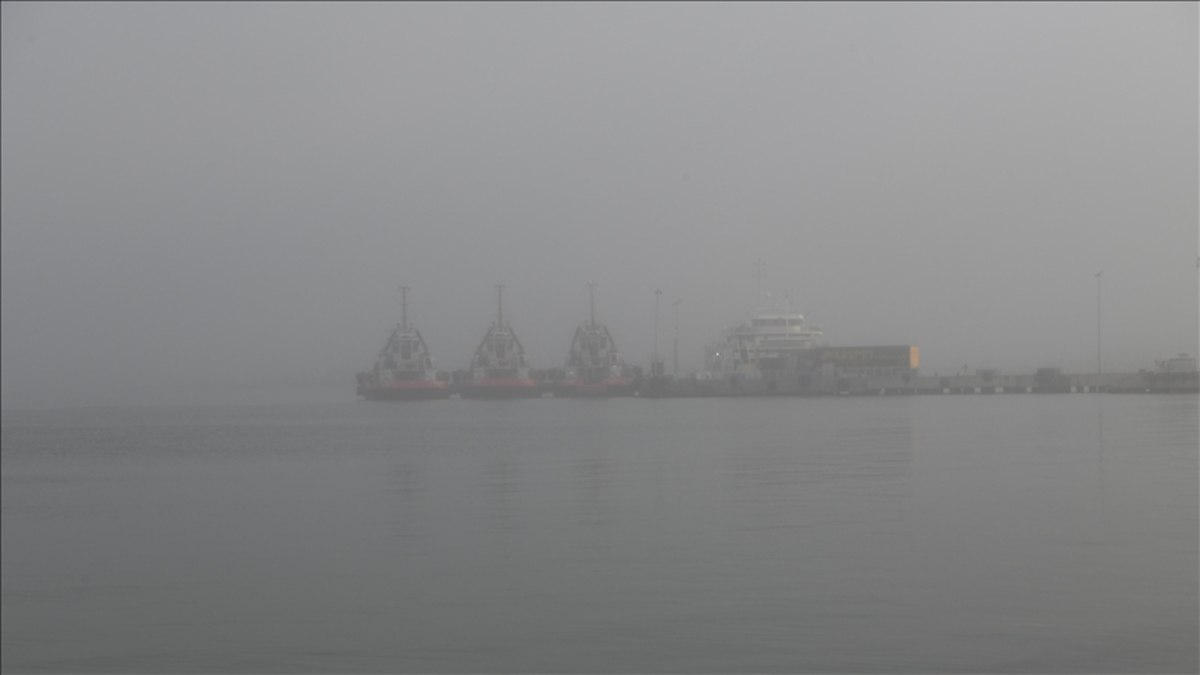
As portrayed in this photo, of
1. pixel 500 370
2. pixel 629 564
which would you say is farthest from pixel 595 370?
pixel 629 564

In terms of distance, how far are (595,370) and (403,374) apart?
29.4 feet

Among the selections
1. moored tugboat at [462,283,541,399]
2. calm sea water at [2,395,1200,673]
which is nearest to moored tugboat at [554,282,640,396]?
moored tugboat at [462,283,541,399]

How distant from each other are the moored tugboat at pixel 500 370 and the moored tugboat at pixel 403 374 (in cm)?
158

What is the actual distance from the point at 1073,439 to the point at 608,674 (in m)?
15.6

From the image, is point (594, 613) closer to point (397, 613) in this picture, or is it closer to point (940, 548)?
point (397, 613)

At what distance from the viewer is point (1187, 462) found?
12.8 m

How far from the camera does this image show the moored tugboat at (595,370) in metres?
52.0

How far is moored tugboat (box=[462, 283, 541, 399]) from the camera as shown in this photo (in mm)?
49750

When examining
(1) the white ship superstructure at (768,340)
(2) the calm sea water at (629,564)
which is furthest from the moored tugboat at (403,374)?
(2) the calm sea water at (629,564)

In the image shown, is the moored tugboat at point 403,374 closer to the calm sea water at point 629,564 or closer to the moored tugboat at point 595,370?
the moored tugboat at point 595,370

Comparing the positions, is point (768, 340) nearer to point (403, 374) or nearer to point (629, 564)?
point (403, 374)

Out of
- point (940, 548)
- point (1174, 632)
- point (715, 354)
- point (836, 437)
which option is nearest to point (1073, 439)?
point (836, 437)

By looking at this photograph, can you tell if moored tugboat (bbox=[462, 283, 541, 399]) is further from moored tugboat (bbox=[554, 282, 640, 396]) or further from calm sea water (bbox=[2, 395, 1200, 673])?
calm sea water (bbox=[2, 395, 1200, 673])

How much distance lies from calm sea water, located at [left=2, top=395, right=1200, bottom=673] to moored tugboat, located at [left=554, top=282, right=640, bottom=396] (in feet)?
113
